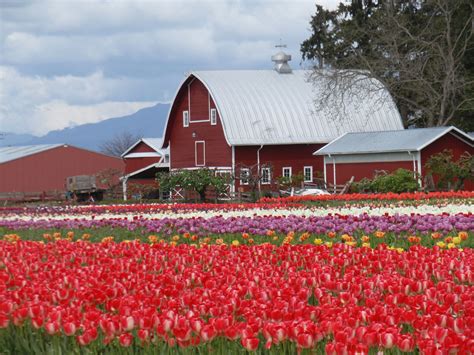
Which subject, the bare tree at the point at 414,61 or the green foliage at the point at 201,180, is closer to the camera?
the green foliage at the point at 201,180

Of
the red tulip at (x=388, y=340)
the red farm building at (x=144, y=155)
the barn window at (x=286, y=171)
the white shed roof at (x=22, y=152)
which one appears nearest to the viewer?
the red tulip at (x=388, y=340)

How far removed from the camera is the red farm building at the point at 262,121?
52750 mm

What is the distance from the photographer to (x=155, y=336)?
5.69 meters

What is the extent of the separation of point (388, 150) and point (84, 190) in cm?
1609

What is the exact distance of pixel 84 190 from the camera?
49281 mm

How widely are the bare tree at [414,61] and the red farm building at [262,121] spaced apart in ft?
3.82

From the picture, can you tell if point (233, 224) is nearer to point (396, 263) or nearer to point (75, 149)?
point (396, 263)

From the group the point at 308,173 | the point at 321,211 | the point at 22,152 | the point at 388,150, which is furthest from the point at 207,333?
the point at 22,152

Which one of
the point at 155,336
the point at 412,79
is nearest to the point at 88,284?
the point at 155,336

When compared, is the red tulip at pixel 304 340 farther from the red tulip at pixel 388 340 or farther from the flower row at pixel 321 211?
the flower row at pixel 321 211

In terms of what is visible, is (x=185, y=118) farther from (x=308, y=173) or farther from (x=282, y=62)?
(x=308, y=173)

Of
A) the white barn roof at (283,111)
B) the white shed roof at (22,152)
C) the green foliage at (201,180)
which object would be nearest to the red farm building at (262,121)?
the white barn roof at (283,111)

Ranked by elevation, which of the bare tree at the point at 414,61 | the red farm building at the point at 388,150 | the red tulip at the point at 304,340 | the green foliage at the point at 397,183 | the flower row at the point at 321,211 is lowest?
the red tulip at the point at 304,340

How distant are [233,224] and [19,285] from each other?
752cm
